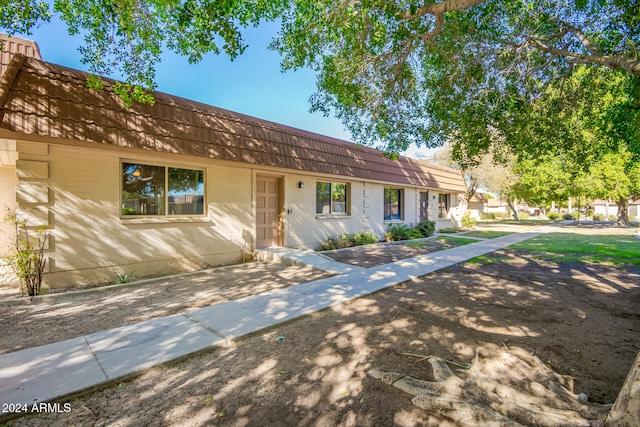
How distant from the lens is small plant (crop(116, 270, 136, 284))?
658 cm

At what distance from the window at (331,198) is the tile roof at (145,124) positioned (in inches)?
42.2

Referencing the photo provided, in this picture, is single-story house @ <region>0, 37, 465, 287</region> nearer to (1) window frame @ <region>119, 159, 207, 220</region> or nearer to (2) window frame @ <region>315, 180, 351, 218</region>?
(1) window frame @ <region>119, 159, 207, 220</region>

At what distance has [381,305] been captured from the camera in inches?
204

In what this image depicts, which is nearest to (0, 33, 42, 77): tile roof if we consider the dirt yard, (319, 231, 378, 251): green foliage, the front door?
the dirt yard

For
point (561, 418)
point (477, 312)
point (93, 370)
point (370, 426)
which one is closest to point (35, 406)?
point (93, 370)

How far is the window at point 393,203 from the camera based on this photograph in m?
15.2

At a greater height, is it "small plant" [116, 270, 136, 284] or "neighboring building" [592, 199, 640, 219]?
"neighboring building" [592, 199, 640, 219]

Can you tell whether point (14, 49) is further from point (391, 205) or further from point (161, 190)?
point (391, 205)

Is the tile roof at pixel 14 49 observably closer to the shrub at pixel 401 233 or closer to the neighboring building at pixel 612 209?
the shrub at pixel 401 233

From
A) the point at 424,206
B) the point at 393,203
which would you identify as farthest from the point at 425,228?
the point at 393,203

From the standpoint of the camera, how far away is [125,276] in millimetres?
6707

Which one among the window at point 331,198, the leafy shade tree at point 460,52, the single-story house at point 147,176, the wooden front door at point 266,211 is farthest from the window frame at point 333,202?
the leafy shade tree at point 460,52

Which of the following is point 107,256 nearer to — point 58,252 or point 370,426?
point 58,252

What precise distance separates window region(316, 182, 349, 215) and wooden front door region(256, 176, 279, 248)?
2.06 metres
